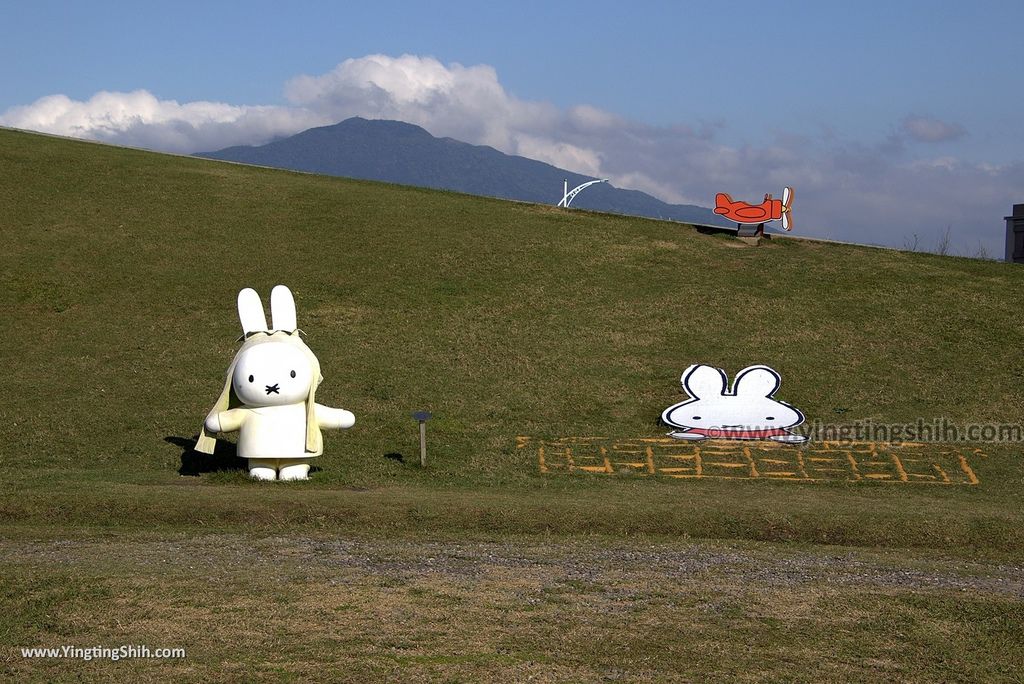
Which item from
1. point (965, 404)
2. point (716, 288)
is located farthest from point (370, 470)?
point (716, 288)

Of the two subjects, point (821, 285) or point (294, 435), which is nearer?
point (294, 435)

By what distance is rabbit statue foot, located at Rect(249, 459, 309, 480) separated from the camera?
19.0m

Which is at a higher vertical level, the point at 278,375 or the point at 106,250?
the point at 106,250

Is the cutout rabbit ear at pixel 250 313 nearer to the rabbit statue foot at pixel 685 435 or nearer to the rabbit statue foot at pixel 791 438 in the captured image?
the rabbit statue foot at pixel 685 435

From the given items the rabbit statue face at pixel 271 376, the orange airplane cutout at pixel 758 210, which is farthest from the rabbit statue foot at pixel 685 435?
the orange airplane cutout at pixel 758 210

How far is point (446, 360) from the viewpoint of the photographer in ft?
92.1

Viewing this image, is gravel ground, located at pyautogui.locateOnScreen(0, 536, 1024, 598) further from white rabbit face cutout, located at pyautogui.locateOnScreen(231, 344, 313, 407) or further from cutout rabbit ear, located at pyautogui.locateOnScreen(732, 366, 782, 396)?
cutout rabbit ear, located at pyautogui.locateOnScreen(732, 366, 782, 396)

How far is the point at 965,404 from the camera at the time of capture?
2562 cm

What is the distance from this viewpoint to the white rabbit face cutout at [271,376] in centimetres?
1833

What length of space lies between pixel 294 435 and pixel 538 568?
768cm

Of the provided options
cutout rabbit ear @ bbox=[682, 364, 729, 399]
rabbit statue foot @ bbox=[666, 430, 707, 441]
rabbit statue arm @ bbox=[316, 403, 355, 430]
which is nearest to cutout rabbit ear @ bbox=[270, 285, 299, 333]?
rabbit statue arm @ bbox=[316, 403, 355, 430]

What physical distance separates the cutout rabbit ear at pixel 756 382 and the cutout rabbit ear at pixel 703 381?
37cm

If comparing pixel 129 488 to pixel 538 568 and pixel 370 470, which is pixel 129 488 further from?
pixel 538 568

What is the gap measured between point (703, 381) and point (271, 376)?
1104 centimetres
